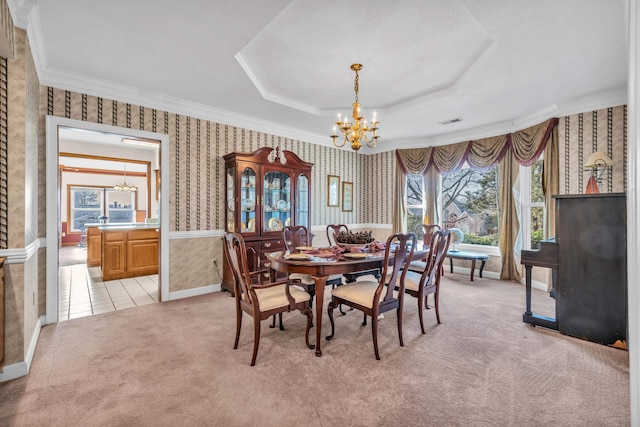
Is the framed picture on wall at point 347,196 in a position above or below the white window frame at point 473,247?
above

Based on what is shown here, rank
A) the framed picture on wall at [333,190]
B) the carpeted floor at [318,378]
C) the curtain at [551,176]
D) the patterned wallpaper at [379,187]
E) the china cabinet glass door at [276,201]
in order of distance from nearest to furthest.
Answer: the carpeted floor at [318,378], the curtain at [551,176], the china cabinet glass door at [276,201], the framed picture on wall at [333,190], the patterned wallpaper at [379,187]

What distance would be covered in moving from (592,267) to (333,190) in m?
4.04

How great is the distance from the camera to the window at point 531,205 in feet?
14.7

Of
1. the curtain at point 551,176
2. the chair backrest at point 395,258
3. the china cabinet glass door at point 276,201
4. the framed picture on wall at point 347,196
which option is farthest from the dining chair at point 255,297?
the framed picture on wall at point 347,196

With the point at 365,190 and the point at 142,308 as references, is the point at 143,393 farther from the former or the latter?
the point at 365,190

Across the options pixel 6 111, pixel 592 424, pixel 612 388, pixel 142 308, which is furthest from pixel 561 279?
pixel 6 111

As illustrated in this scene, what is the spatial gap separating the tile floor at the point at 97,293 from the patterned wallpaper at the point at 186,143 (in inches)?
41.9

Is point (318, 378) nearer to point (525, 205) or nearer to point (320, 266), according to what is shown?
point (320, 266)

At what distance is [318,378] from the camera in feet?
6.64

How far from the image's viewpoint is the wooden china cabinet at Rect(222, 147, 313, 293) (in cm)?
406

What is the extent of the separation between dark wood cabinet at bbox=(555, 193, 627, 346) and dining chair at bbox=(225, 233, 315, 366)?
235 centimetres

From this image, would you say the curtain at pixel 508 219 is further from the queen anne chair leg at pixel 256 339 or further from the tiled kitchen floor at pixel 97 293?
the tiled kitchen floor at pixel 97 293

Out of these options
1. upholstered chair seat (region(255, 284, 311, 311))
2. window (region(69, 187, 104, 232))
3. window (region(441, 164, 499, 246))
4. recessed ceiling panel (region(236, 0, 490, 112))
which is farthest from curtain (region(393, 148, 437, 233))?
window (region(69, 187, 104, 232))

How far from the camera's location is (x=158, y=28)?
7.70ft
